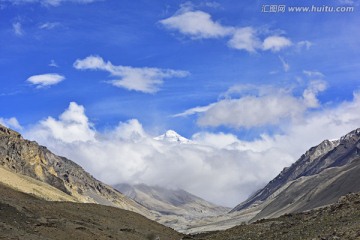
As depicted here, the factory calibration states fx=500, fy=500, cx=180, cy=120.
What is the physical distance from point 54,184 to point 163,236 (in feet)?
488

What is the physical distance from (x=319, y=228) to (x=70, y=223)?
73.3ft

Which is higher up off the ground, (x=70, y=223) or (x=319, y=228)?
(x=319, y=228)

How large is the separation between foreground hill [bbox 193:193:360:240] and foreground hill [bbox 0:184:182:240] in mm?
10346

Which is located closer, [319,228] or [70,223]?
[319,228]

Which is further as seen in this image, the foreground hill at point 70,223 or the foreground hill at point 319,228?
the foreground hill at point 70,223

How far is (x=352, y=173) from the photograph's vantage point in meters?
149

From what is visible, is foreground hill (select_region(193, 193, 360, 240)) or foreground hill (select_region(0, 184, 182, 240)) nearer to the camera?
foreground hill (select_region(193, 193, 360, 240))

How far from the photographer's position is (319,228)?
32562mm

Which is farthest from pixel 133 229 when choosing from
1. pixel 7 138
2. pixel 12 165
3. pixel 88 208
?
pixel 7 138

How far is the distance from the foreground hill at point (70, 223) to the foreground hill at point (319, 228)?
10346mm

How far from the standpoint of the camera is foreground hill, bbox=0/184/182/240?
38.4 meters

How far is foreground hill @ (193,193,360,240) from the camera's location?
27.8 m

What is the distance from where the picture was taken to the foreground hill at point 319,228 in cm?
2779

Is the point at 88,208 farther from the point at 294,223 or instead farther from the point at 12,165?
the point at 12,165
